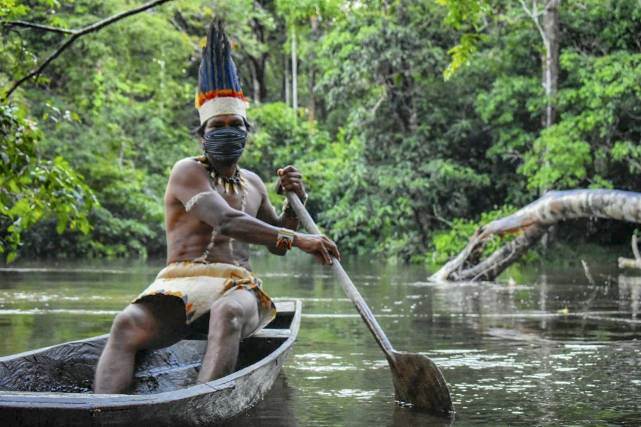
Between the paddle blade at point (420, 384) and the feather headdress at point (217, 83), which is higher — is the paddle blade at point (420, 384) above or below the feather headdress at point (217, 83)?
below

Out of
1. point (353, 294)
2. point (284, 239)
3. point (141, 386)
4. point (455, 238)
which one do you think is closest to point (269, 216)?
point (353, 294)

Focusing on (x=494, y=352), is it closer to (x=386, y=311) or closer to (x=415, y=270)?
(x=386, y=311)

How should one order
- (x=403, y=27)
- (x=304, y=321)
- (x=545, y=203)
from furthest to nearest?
(x=403, y=27) < (x=545, y=203) < (x=304, y=321)

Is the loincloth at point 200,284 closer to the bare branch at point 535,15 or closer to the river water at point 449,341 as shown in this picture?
the river water at point 449,341

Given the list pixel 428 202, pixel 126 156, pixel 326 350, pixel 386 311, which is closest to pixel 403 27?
pixel 428 202

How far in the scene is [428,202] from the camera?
29.2m

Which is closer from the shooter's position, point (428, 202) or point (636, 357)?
→ point (636, 357)

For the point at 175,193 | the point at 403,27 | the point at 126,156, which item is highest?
the point at 403,27

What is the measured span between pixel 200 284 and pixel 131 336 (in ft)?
1.49

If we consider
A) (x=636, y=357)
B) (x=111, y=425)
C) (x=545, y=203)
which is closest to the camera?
(x=111, y=425)

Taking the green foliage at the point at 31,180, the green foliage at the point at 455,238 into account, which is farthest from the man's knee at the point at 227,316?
the green foliage at the point at 455,238

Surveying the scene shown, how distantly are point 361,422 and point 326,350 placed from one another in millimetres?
3231

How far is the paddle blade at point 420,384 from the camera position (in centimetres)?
602

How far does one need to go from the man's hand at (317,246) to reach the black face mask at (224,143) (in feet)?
1.99
